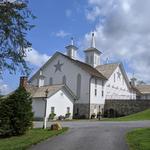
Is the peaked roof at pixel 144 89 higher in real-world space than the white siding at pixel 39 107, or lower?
higher

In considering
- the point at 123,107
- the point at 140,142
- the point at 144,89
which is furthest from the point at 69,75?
the point at 140,142

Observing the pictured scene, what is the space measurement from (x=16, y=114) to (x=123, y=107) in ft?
111

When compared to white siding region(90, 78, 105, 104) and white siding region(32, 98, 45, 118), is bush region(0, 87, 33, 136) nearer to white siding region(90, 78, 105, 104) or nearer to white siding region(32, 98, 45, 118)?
white siding region(32, 98, 45, 118)

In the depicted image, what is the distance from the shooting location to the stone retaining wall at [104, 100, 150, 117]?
5483 cm

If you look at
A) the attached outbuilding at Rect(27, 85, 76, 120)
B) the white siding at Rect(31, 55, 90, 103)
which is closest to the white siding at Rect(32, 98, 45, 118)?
the attached outbuilding at Rect(27, 85, 76, 120)

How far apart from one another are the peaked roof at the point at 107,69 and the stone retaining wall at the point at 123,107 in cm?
587

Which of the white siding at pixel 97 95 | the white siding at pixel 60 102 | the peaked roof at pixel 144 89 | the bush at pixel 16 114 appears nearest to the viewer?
the bush at pixel 16 114

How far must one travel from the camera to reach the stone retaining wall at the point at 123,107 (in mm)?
54828

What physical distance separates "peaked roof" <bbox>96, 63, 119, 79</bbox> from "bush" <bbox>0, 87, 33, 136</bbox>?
38035mm

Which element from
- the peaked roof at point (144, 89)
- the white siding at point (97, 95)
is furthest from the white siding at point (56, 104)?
the peaked roof at point (144, 89)

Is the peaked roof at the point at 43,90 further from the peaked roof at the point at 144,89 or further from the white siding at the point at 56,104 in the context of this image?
the peaked roof at the point at 144,89

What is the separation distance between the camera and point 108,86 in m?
63.5

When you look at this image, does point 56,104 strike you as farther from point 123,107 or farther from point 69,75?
point 123,107

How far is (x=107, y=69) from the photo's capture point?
66.1 metres
